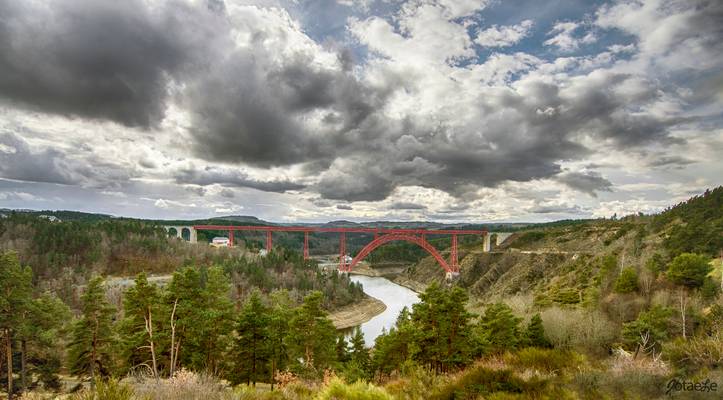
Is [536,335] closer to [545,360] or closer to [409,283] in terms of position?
[545,360]

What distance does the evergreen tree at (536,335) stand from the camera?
22.7 m

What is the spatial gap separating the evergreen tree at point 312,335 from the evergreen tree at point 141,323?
7.48 metres

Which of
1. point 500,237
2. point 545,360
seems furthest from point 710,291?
point 500,237

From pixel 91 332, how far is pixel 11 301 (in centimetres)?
461

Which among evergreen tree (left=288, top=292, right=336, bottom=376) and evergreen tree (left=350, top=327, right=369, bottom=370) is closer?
evergreen tree (left=288, top=292, right=336, bottom=376)

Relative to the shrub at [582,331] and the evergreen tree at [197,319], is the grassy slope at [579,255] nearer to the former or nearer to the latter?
the shrub at [582,331]

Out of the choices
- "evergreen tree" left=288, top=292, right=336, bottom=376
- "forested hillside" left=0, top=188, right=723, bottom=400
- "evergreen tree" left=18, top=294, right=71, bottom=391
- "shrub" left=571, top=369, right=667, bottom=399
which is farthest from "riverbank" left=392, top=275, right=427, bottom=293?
"shrub" left=571, top=369, right=667, bottom=399

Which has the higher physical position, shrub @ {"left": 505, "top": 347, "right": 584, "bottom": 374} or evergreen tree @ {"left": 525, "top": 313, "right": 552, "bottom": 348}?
shrub @ {"left": 505, "top": 347, "right": 584, "bottom": 374}

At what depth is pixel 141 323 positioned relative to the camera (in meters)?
20.6

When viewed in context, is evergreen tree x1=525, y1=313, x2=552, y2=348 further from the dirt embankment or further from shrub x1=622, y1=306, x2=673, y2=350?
the dirt embankment

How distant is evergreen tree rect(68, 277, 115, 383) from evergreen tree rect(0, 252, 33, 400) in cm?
292

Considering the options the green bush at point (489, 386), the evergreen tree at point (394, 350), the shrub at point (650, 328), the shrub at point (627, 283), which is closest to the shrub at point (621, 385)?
the green bush at point (489, 386)

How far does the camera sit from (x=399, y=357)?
77.2 feet

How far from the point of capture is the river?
55.3m
